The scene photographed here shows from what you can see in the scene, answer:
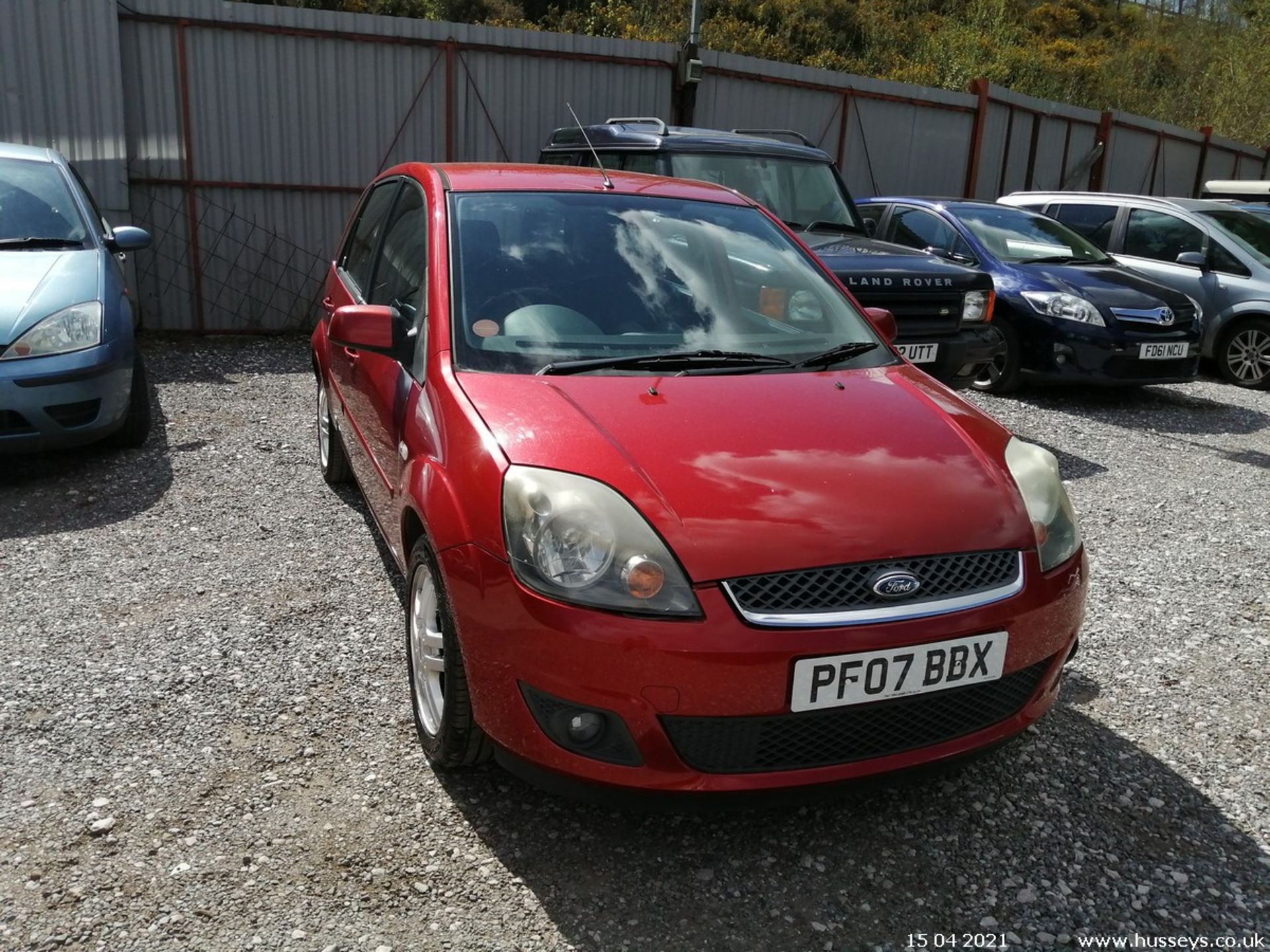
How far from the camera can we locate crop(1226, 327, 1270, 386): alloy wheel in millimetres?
9164

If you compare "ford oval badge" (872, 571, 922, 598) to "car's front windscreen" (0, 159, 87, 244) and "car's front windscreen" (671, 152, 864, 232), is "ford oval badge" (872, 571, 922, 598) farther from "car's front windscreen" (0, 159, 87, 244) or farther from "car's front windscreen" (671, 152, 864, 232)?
"car's front windscreen" (0, 159, 87, 244)

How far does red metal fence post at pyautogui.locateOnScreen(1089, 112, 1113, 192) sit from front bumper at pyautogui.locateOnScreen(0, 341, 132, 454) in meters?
15.6

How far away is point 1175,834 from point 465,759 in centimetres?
182

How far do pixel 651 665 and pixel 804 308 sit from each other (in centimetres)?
176

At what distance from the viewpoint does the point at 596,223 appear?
352 centimetres

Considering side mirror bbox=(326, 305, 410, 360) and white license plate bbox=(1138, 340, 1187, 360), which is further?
white license plate bbox=(1138, 340, 1187, 360)

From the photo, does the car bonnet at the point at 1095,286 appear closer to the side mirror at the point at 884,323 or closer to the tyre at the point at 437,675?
the side mirror at the point at 884,323

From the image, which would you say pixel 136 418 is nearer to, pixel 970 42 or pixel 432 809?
pixel 432 809

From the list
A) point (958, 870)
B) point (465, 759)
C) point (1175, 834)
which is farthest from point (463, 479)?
point (1175, 834)

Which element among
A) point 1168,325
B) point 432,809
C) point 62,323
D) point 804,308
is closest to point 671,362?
point 804,308

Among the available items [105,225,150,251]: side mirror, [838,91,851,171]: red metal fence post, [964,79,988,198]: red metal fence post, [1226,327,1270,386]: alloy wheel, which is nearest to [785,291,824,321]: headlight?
[105,225,150,251]: side mirror

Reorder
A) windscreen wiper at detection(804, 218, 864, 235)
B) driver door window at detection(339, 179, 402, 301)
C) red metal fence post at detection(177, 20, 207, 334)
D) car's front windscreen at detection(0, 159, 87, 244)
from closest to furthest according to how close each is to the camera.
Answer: driver door window at detection(339, 179, 402, 301), car's front windscreen at detection(0, 159, 87, 244), windscreen wiper at detection(804, 218, 864, 235), red metal fence post at detection(177, 20, 207, 334)

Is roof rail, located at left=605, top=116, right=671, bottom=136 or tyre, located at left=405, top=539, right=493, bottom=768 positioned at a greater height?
roof rail, located at left=605, top=116, right=671, bottom=136

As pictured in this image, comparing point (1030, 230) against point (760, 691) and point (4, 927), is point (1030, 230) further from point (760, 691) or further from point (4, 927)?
point (4, 927)
